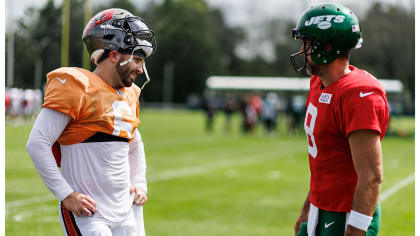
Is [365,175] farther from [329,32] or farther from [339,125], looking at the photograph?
[329,32]

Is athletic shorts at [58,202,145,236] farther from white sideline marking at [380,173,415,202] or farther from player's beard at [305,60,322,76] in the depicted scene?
white sideline marking at [380,173,415,202]

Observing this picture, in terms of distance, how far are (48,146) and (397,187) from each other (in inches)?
340

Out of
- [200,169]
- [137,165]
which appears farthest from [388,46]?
[137,165]

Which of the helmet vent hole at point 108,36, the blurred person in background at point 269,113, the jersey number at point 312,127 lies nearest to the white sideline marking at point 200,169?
the helmet vent hole at point 108,36

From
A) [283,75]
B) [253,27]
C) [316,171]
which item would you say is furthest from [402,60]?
[316,171]

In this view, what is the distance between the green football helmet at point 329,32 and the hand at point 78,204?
1330 millimetres

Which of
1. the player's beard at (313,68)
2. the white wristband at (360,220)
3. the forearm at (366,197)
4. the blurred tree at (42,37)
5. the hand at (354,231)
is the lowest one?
the blurred tree at (42,37)

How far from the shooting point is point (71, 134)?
3.07 m

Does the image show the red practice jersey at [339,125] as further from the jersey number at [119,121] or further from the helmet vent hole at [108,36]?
the helmet vent hole at [108,36]

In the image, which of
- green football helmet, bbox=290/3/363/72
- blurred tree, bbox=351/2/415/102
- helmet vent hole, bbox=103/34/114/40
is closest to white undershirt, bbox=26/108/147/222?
helmet vent hole, bbox=103/34/114/40

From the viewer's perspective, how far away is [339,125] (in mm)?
2857

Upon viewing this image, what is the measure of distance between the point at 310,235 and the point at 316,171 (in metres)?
0.34

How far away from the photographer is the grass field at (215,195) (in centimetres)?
709

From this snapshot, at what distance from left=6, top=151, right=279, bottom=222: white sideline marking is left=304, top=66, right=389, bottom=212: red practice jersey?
202 inches
